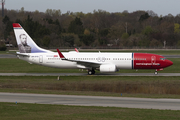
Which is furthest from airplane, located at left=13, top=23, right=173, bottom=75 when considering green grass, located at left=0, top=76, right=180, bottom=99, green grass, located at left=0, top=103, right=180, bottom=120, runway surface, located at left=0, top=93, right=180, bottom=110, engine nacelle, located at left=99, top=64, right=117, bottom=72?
green grass, located at left=0, top=103, right=180, bottom=120

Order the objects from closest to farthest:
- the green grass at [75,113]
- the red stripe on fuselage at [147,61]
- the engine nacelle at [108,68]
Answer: the green grass at [75,113] → the engine nacelle at [108,68] → the red stripe on fuselage at [147,61]

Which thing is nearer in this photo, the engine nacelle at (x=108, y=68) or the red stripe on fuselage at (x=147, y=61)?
the engine nacelle at (x=108, y=68)

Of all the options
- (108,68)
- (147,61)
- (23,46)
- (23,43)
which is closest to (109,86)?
(108,68)

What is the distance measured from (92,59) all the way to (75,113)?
2714 cm

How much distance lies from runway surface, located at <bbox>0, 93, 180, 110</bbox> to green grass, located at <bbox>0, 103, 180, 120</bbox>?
150 cm

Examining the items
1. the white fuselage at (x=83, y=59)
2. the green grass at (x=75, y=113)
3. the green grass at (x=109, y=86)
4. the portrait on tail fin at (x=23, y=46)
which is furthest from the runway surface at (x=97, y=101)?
the portrait on tail fin at (x=23, y=46)

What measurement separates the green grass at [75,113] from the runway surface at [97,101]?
1.50 meters

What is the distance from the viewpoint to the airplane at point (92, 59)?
44219 mm

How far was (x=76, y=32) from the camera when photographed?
18738cm

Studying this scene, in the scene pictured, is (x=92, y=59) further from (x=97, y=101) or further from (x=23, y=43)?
(x=97, y=101)

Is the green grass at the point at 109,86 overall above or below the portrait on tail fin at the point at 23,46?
below

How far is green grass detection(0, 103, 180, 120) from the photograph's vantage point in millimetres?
17188

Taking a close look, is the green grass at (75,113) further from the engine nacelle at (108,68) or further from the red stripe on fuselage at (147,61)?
the red stripe on fuselage at (147,61)

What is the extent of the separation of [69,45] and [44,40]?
1488cm
